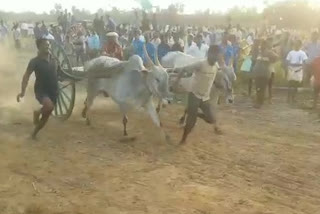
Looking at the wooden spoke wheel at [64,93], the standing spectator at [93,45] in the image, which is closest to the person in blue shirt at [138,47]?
the standing spectator at [93,45]

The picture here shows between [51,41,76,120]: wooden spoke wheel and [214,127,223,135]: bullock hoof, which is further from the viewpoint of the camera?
[51,41,76,120]: wooden spoke wheel

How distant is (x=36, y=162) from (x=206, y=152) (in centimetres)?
269

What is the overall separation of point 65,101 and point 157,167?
3.89 meters

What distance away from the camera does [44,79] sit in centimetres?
917

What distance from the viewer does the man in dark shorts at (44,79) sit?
29.7ft

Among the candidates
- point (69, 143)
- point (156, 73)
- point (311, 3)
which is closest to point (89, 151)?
point (69, 143)

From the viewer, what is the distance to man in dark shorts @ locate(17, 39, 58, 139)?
29.7ft

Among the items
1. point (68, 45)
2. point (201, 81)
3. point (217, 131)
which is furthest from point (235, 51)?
point (68, 45)

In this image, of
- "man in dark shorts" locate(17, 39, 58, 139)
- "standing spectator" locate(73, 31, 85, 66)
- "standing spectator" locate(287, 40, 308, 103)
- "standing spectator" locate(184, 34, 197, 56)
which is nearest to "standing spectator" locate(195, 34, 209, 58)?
"standing spectator" locate(184, 34, 197, 56)

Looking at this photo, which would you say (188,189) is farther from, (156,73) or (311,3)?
(311,3)

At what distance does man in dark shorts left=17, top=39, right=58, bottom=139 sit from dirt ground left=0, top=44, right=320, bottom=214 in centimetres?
67

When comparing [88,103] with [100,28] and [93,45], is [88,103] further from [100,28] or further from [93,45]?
[100,28]

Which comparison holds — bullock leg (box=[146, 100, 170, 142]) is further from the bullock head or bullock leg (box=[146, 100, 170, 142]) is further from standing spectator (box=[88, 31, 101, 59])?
standing spectator (box=[88, 31, 101, 59])

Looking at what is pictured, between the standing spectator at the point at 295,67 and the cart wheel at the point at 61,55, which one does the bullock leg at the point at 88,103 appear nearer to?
the cart wheel at the point at 61,55
